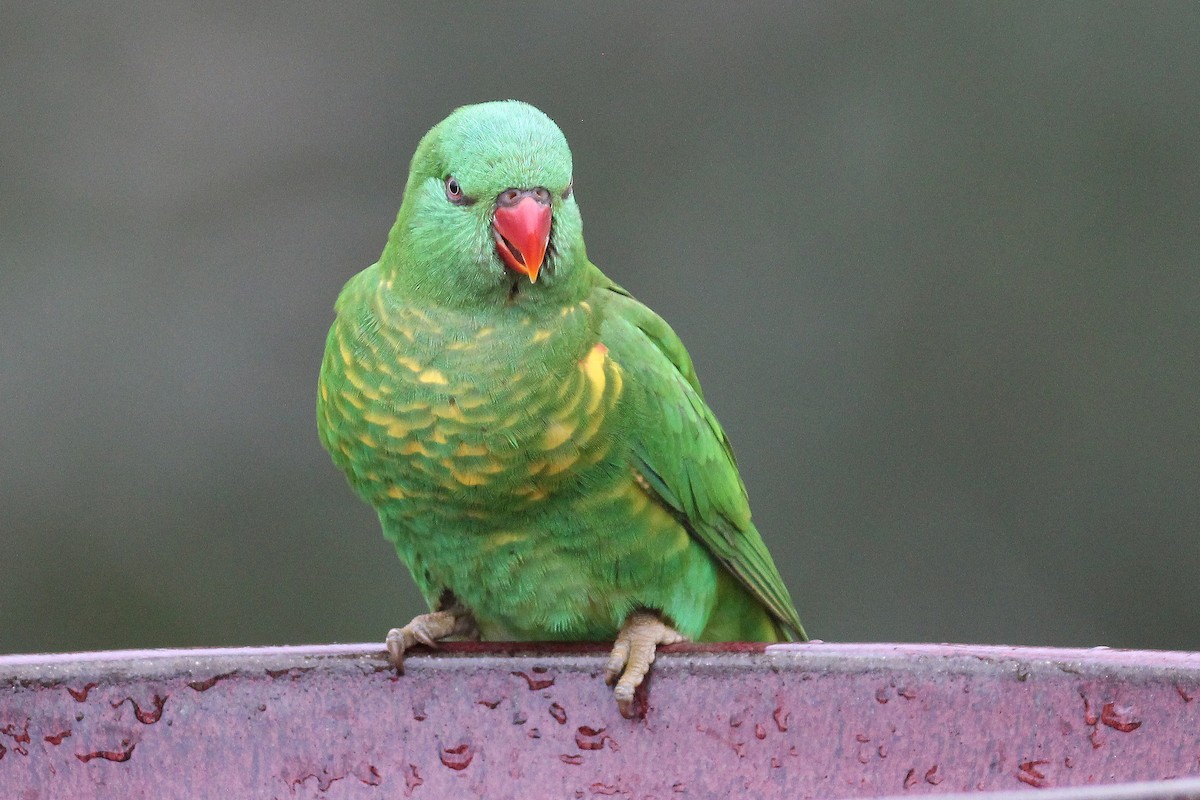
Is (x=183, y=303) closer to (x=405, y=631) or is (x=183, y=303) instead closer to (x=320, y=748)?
(x=405, y=631)

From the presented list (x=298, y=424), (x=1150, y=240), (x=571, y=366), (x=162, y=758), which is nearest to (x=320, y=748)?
(x=162, y=758)

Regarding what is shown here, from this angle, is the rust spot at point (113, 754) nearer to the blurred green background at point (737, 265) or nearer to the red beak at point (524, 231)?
the red beak at point (524, 231)

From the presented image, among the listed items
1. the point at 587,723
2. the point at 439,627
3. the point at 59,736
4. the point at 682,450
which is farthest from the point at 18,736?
the point at 682,450

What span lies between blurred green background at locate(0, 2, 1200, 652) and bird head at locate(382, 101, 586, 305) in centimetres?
158

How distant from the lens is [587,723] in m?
1.21

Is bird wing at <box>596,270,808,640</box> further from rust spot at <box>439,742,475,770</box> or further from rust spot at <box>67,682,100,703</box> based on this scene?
rust spot at <box>67,682,100,703</box>

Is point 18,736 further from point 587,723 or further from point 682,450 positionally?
point 682,450

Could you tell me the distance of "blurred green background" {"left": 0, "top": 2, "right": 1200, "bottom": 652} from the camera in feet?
9.82

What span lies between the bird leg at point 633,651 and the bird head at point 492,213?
1.24ft

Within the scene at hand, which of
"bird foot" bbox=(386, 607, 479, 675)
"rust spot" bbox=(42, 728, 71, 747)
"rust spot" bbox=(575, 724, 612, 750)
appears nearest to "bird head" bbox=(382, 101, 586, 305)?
"bird foot" bbox=(386, 607, 479, 675)

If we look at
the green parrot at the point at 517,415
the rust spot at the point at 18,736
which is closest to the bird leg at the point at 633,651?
the green parrot at the point at 517,415

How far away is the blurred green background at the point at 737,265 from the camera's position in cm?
299

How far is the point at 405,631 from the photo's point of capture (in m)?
1.52

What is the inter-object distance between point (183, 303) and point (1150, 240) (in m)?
2.09
